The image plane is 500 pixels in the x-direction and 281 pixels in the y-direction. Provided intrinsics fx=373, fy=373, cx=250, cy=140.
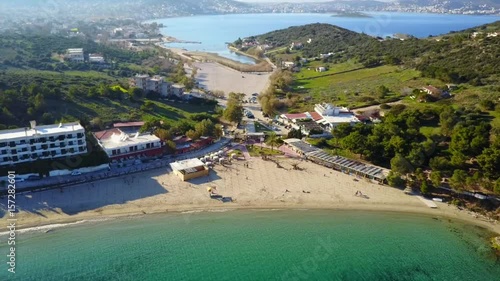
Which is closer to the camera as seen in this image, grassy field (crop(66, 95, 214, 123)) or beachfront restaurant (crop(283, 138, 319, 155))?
beachfront restaurant (crop(283, 138, 319, 155))

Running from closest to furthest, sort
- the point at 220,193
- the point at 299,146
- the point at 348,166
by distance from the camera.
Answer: the point at 220,193 → the point at 348,166 → the point at 299,146

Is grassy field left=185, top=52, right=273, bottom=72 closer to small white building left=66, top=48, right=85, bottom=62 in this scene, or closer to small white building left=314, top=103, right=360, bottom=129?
small white building left=66, top=48, right=85, bottom=62

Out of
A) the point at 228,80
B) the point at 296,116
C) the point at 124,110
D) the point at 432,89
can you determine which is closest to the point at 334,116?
the point at 296,116

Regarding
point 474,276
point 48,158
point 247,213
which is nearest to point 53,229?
point 48,158

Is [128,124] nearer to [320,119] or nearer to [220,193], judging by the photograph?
[220,193]

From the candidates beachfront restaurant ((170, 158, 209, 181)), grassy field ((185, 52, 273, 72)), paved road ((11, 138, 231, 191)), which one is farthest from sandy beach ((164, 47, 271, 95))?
beachfront restaurant ((170, 158, 209, 181))

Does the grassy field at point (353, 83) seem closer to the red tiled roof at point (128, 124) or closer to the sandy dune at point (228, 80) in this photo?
the sandy dune at point (228, 80)
